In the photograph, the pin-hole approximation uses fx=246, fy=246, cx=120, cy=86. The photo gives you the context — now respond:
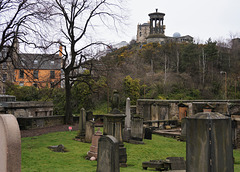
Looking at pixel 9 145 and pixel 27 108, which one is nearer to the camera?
pixel 9 145

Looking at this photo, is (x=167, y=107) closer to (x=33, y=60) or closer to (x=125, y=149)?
(x=33, y=60)

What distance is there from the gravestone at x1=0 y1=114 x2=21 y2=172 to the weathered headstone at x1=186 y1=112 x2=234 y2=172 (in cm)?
274

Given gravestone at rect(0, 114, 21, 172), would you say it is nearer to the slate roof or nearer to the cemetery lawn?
the cemetery lawn

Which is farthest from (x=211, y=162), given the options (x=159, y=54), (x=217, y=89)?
(x=159, y=54)

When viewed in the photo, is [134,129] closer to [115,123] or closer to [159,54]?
[115,123]

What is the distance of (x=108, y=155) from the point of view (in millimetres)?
5934

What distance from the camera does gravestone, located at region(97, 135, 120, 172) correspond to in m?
5.84

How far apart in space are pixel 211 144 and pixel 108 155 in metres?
2.85

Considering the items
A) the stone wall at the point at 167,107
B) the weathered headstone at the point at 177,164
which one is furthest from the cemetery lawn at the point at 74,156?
the stone wall at the point at 167,107

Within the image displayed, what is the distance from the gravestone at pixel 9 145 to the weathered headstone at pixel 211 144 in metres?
2.74

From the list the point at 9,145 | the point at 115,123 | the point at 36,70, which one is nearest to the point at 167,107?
the point at 36,70

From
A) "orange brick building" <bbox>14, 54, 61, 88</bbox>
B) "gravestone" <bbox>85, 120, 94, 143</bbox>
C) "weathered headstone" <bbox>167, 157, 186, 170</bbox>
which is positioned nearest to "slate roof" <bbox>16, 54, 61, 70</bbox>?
Answer: "orange brick building" <bbox>14, 54, 61, 88</bbox>

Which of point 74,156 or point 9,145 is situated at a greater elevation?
point 9,145

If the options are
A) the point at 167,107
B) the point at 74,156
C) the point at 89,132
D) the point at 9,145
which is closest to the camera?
the point at 9,145
